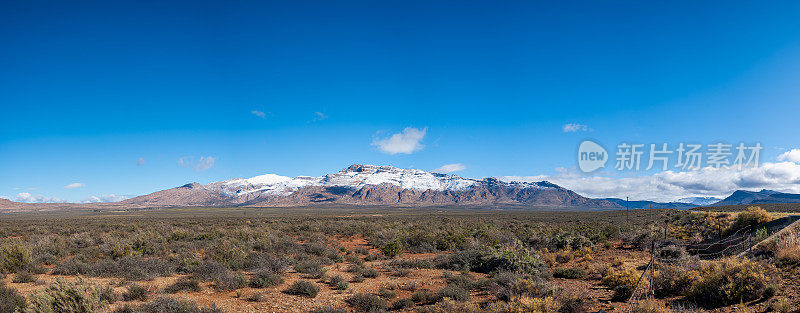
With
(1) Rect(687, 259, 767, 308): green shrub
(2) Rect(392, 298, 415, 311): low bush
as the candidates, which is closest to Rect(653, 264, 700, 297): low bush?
(1) Rect(687, 259, 767, 308): green shrub

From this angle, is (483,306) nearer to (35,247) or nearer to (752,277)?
(752,277)

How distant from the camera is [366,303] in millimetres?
9625

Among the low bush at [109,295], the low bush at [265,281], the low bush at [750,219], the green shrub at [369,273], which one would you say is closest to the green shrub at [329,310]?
the low bush at [265,281]

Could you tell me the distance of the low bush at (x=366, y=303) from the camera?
9.44 metres

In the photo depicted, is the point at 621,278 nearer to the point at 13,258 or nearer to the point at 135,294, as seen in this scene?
the point at 135,294

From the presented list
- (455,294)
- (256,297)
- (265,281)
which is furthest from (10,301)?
(455,294)

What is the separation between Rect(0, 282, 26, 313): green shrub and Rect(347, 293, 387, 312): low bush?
24.6ft

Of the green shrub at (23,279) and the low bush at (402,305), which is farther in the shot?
the green shrub at (23,279)

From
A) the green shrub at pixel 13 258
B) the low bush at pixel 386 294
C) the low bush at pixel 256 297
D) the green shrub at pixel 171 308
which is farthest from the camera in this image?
the green shrub at pixel 13 258

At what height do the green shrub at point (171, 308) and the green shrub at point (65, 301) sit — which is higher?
the green shrub at point (65, 301)

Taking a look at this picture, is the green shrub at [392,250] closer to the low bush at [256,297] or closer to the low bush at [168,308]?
the low bush at [256,297]

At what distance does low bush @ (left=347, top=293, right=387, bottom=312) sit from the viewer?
9438 mm

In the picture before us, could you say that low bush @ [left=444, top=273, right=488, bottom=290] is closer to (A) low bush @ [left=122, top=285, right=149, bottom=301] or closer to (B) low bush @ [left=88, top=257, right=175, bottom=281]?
(A) low bush @ [left=122, top=285, right=149, bottom=301]

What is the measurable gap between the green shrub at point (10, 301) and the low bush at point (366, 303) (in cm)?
750
